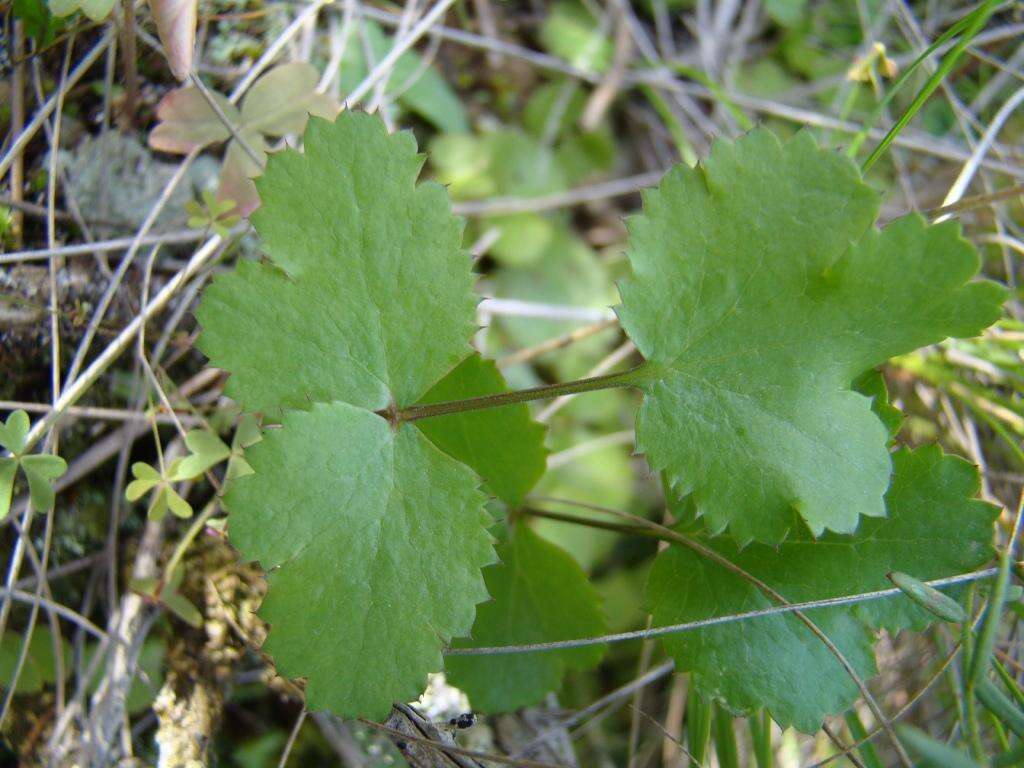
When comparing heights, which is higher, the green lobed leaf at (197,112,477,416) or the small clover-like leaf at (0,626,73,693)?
the green lobed leaf at (197,112,477,416)

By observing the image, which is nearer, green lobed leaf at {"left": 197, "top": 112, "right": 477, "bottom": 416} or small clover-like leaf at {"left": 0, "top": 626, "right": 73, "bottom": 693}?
green lobed leaf at {"left": 197, "top": 112, "right": 477, "bottom": 416}

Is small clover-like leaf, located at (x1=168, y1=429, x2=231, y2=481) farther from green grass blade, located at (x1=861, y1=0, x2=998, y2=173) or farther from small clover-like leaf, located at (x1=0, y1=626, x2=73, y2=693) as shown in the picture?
green grass blade, located at (x1=861, y1=0, x2=998, y2=173)

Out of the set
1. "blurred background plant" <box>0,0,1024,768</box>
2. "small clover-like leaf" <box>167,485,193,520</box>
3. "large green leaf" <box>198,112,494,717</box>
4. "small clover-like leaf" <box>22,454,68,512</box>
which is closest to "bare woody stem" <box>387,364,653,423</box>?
"large green leaf" <box>198,112,494,717</box>

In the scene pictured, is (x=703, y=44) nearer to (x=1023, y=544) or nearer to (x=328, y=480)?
(x=1023, y=544)

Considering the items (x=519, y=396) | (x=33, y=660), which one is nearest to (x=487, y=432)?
(x=519, y=396)

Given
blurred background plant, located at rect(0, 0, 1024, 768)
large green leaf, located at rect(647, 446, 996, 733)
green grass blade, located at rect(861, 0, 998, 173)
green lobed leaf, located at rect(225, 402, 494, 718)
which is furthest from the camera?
blurred background plant, located at rect(0, 0, 1024, 768)

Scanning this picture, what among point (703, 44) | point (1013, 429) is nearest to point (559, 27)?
point (703, 44)

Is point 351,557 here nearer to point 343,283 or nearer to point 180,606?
point 343,283
